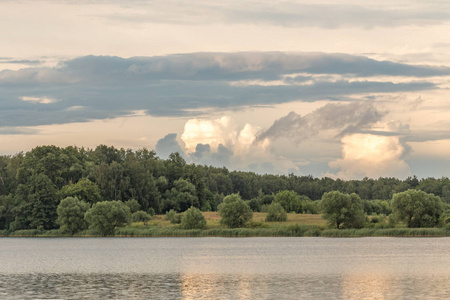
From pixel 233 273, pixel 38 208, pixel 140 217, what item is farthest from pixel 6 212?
pixel 233 273

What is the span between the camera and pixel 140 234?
161 m

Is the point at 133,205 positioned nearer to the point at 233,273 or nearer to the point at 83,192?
the point at 83,192

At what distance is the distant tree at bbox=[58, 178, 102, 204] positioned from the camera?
176125mm

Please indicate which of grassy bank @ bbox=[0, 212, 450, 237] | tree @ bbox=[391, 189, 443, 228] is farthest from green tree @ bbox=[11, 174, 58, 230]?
tree @ bbox=[391, 189, 443, 228]

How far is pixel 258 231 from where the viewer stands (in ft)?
487

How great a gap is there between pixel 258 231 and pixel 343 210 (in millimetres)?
18804

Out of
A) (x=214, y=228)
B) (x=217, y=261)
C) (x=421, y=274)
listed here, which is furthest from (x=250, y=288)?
(x=214, y=228)

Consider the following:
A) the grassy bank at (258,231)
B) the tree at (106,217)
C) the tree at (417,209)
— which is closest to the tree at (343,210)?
the grassy bank at (258,231)

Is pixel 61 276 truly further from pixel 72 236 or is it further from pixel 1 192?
→ pixel 1 192

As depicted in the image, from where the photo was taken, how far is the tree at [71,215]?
518 ft

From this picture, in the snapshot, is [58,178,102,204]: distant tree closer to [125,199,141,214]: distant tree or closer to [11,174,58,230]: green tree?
[11,174,58,230]: green tree

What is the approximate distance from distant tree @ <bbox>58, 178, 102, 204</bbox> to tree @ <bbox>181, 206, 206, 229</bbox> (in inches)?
1303

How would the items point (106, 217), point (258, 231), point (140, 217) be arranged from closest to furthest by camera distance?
1. point (258, 231)
2. point (106, 217)
3. point (140, 217)

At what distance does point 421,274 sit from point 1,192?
154853 mm
